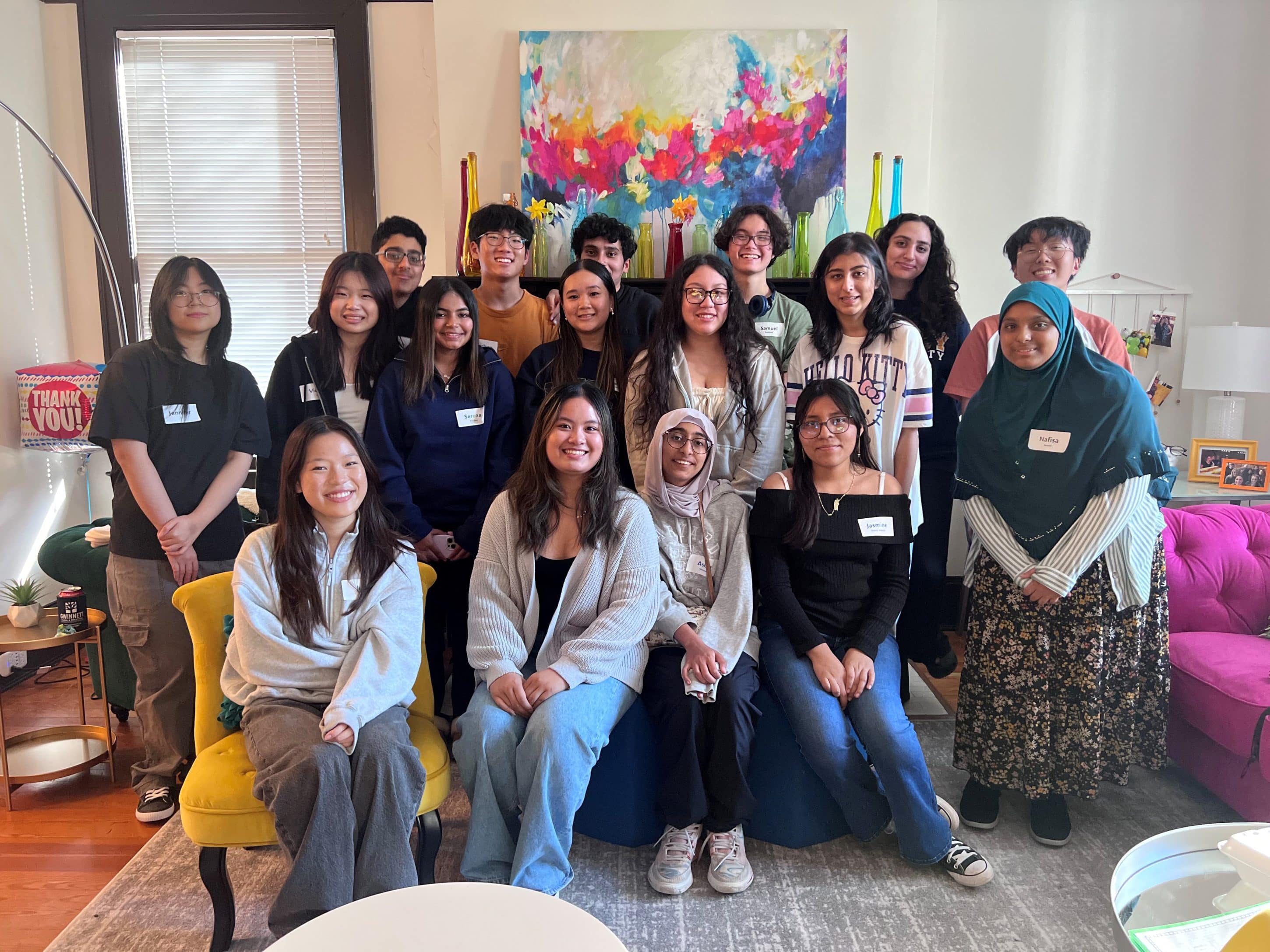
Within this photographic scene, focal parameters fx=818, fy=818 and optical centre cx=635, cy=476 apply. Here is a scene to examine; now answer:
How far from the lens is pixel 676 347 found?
252 centimetres

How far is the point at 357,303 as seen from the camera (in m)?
2.50

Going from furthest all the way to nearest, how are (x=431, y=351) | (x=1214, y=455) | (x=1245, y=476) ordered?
(x=1214, y=455) → (x=1245, y=476) → (x=431, y=351)

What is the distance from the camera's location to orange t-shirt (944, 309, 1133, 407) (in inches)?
102

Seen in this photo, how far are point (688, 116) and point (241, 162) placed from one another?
2.19m

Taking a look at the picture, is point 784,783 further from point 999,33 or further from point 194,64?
point 194,64

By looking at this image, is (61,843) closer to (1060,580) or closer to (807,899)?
(807,899)

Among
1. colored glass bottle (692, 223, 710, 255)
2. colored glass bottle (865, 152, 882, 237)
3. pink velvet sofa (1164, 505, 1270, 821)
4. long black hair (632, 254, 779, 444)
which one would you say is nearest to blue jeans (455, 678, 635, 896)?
long black hair (632, 254, 779, 444)

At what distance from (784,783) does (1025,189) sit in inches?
122

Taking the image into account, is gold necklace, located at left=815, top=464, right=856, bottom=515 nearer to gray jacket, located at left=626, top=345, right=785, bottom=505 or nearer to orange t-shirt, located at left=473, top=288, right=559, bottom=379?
gray jacket, located at left=626, top=345, right=785, bottom=505

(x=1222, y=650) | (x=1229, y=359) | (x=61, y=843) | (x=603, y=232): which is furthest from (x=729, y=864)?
(x=1229, y=359)

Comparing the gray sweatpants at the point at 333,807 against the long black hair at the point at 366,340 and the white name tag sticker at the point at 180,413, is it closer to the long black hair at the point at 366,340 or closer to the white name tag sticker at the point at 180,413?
the white name tag sticker at the point at 180,413

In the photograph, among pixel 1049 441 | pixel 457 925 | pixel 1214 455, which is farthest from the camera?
pixel 1214 455

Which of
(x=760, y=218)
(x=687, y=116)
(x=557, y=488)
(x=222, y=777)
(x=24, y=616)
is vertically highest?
(x=687, y=116)

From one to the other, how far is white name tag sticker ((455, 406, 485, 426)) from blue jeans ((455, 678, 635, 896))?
910 mm
